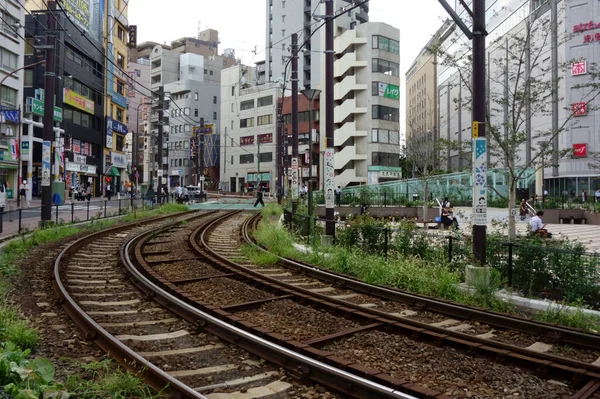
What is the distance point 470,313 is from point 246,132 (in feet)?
288

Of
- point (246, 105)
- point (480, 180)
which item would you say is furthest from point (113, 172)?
point (480, 180)

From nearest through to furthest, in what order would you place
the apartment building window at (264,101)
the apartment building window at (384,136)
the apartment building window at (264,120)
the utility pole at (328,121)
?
the utility pole at (328,121) < the apartment building window at (384,136) < the apartment building window at (264,120) < the apartment building window at (264,101)

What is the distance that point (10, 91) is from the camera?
140 ft

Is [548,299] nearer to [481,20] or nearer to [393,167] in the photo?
[481,20]

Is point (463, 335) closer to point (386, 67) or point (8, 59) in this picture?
point (8, 59)

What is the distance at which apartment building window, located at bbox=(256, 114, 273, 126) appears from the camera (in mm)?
88625

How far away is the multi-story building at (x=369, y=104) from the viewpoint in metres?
66.6

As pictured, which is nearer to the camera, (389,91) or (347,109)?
(389,91)

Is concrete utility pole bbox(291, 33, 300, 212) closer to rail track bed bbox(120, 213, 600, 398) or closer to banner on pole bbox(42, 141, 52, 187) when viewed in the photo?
banner on pole bbox(42, 141, 52, 187)

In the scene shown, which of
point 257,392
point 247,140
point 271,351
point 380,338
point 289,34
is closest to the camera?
point 257,392

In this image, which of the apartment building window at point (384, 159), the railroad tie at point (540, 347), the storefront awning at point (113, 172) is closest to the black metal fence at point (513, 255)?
the railroad tie at point (540, 347)

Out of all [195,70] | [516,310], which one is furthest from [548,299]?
[195,70]

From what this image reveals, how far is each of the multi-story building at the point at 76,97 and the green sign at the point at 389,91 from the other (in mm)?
33495

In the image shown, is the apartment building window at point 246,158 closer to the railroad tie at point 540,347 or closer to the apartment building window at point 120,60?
the apartment building window at point 120,60
